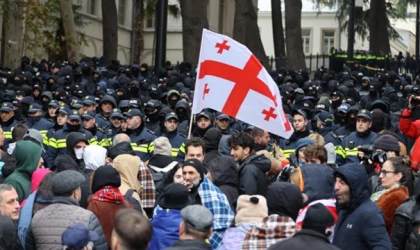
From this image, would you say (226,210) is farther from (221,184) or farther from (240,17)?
(240,17)

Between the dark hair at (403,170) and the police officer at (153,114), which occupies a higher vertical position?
the dark hair at (403,170)

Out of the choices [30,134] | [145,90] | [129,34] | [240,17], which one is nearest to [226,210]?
[30,134]

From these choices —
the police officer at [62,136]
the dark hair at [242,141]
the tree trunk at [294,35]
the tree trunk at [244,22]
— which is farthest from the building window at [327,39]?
the dark hair at [242,141]

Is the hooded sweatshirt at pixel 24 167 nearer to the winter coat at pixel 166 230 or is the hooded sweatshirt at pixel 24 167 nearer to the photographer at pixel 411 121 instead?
the winter coat at pixel 166 230

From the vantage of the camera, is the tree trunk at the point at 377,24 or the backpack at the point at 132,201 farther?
the tree trunk at the point at 377,24

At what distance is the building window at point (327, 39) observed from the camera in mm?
94688

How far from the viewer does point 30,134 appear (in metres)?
12.4

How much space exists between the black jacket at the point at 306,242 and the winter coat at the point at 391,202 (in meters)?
2.60

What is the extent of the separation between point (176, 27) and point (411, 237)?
46866 millimetres

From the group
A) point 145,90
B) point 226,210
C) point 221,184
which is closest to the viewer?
point 226,210

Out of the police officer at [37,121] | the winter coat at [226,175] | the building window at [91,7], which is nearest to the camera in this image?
the winter coat at [226,175]

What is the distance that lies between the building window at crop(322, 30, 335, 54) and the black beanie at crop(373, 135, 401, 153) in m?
83.5

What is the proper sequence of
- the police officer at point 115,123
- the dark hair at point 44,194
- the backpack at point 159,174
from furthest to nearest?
1. the police officer at point 115,123
2. the backpack at point 159,174
3. the dark hair at point 44,194

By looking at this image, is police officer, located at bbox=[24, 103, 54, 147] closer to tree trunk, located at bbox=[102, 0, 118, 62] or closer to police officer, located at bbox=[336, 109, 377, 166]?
police officer, located at bbox=[336, 109, 377, 166]
